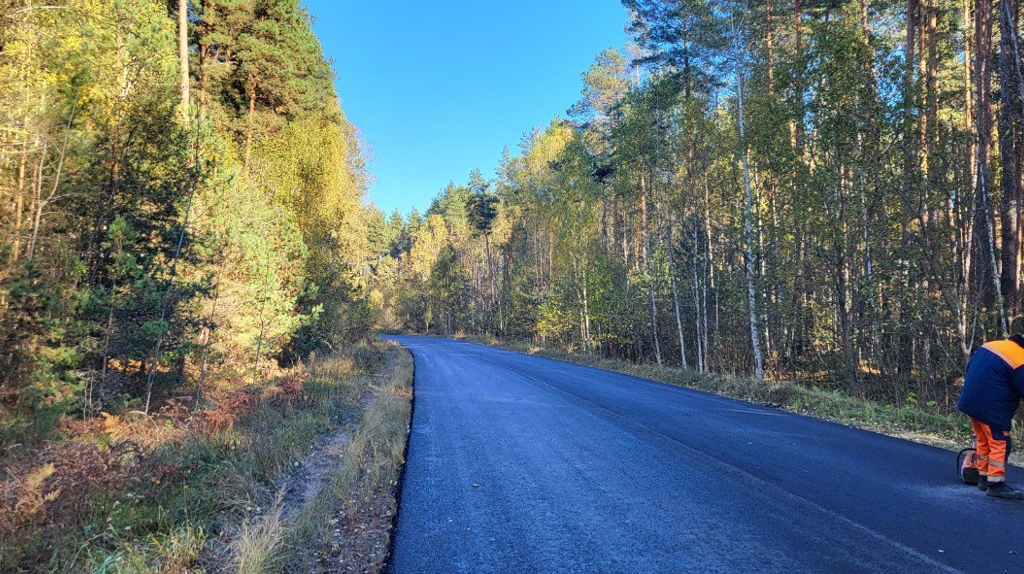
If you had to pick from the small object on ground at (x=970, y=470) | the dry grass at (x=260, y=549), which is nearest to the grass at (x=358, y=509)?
the dry grass at (x=260, y=549)

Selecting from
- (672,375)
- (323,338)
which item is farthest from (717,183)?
(323,338)

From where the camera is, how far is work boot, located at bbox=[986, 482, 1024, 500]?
385 centimetres

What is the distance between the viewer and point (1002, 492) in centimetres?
389

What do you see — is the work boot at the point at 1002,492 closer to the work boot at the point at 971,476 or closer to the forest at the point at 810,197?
the work boot at the point at 971,476

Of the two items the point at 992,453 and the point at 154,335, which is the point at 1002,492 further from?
the point at 154,335

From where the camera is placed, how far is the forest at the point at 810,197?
8.41 meters

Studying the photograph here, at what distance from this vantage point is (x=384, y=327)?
58.9 meters

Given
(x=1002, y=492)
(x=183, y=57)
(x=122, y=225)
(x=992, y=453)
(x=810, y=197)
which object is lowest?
(x=1002, y=492)

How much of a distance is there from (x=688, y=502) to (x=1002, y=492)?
275 centimetres

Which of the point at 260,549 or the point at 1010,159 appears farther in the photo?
the point at 1010,159

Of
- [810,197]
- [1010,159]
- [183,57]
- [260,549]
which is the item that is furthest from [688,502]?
[183,57]

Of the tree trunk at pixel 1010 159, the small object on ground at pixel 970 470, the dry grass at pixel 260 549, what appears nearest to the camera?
the dry grass at pixel 260 549

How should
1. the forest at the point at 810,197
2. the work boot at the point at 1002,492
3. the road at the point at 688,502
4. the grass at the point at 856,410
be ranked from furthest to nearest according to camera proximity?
1. the forest at the point at 810,197
2. the grass at the point at 856,410
3. the work boot at the point at 1002,492
4. the road at the point at 688,502

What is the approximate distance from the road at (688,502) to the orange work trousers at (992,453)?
218 mm
